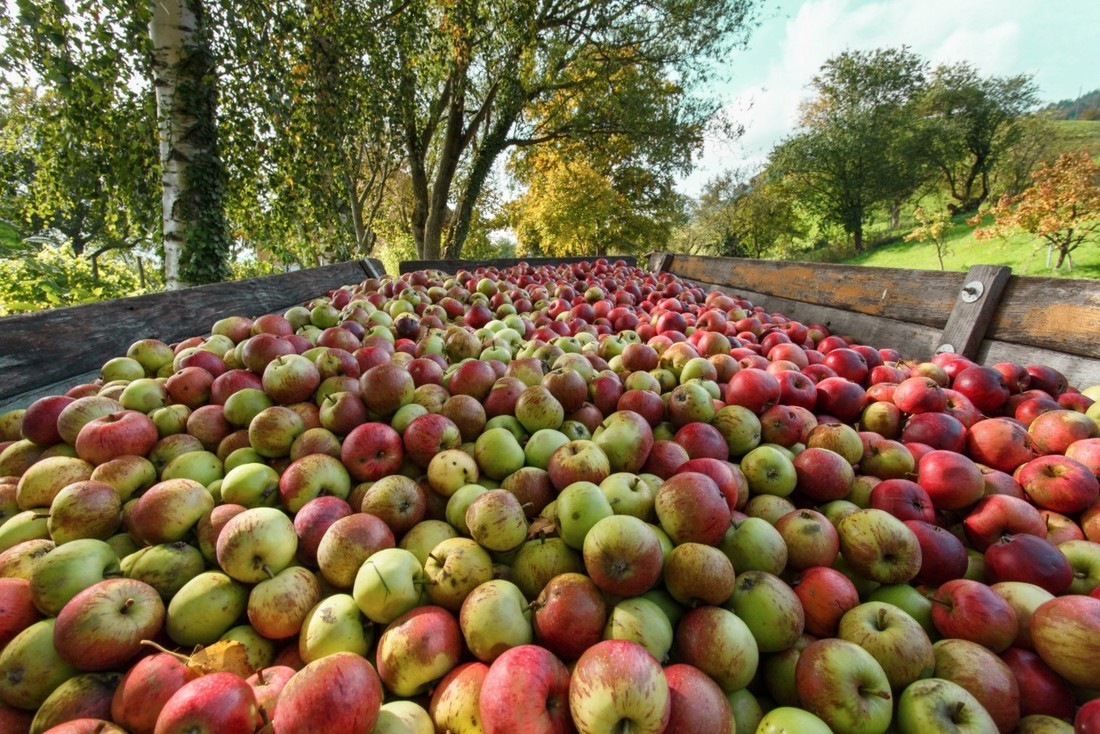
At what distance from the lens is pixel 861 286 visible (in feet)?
13.2

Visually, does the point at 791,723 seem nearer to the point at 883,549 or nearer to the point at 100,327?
the point at 883,549

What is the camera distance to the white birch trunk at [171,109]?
4.85 metres

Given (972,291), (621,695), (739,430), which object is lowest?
(621,695)

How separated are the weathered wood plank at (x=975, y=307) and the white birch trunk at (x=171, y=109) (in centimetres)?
761

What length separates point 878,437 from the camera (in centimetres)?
223

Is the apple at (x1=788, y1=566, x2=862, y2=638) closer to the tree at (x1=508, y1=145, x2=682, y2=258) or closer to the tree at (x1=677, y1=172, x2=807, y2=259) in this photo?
the tree at (x1=508, y1=145, x2=682, y2=258)

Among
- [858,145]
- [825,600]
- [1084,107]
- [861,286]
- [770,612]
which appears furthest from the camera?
[1084,107]

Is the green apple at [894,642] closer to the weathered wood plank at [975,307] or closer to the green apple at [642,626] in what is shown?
the green apple at [642,626]

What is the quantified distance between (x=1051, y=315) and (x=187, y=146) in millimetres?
7915

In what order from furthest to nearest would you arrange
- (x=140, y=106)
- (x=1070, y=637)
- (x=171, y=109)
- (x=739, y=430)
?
(x=140, y=106) → (x=171, y=109) → (x=739, y=430) → (x=1070, y=637)

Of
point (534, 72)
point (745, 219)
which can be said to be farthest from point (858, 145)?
point (534, 72)

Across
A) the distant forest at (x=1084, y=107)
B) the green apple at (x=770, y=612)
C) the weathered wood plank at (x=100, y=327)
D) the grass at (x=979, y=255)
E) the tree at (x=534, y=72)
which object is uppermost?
the distant forest at (x=1084, y=107)

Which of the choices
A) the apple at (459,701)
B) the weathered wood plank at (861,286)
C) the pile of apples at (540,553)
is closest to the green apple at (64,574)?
the pile of apples at (540,553)

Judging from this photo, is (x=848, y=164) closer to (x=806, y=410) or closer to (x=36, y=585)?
(x=806, y=410)
